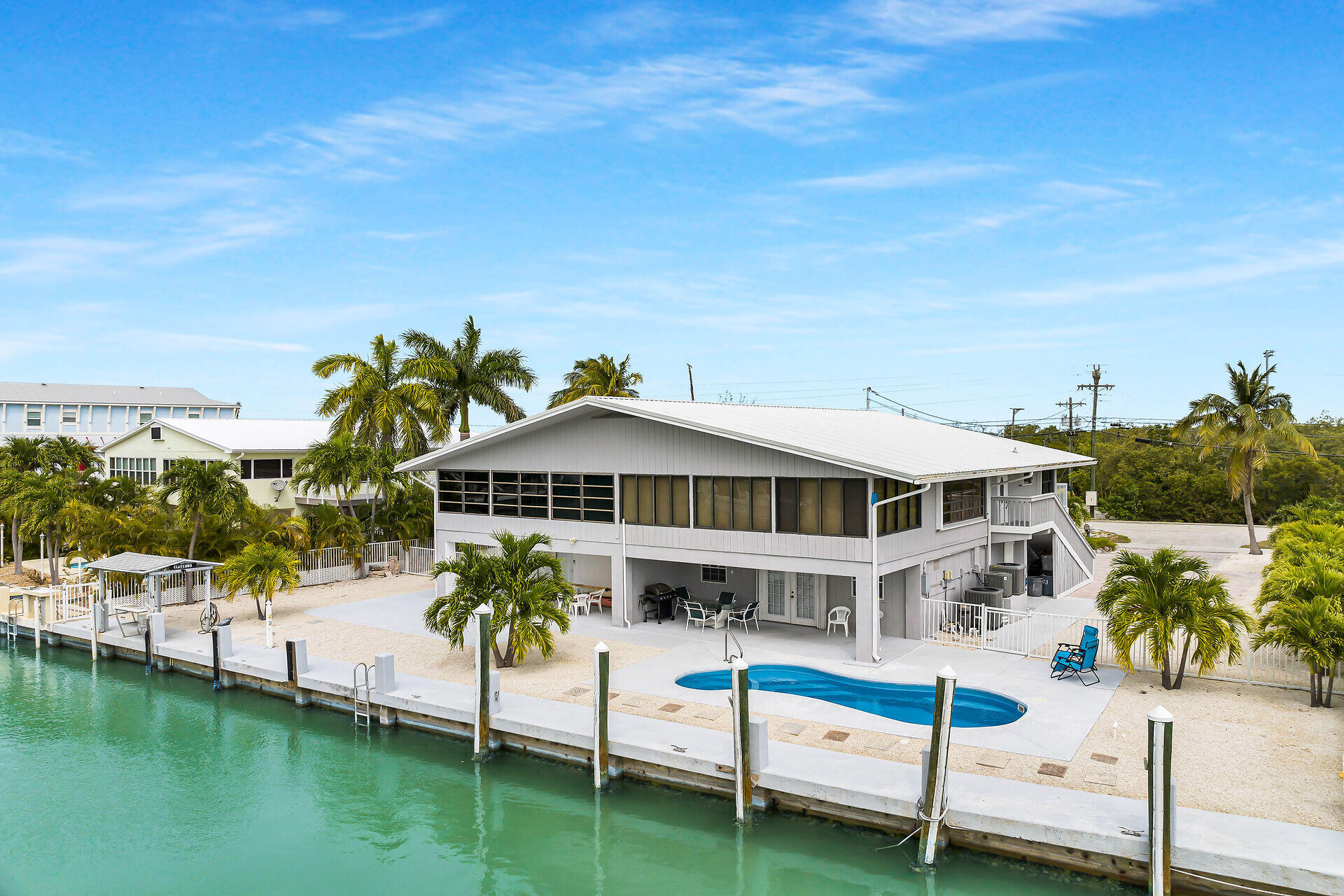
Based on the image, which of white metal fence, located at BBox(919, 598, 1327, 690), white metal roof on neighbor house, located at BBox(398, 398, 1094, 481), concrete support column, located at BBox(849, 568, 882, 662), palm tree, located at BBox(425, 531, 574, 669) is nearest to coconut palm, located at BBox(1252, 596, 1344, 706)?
white metal fence, located at BBox(919, 598, 1327, 690)

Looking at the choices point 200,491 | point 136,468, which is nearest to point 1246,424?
point 200,491

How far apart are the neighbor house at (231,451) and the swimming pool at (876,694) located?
2339cm

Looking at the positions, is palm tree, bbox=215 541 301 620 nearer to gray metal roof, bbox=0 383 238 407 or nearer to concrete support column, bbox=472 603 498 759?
concrete support column, bbox=472 603 498 759

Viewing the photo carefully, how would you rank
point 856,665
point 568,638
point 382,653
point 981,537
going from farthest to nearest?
point 981,537 < point 568,638 < point 856,665 < point 382,653

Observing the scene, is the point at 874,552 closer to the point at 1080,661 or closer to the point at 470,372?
the point at 1080,661

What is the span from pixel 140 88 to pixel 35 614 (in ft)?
50.9

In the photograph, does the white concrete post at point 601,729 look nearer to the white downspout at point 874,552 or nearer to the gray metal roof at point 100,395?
the white downspout at point 874,552

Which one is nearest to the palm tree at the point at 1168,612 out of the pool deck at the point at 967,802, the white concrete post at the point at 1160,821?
the pool deck at the point at 967,802

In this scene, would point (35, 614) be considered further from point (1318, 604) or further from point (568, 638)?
point (1318, 604)

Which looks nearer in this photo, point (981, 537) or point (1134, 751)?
point (1134, 751)

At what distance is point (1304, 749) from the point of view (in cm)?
1294

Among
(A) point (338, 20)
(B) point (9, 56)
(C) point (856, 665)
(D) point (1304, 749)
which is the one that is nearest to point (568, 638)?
(C) point (856, 665)

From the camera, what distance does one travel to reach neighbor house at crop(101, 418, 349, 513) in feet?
121

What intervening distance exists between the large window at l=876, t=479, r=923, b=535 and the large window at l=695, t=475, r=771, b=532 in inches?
101
